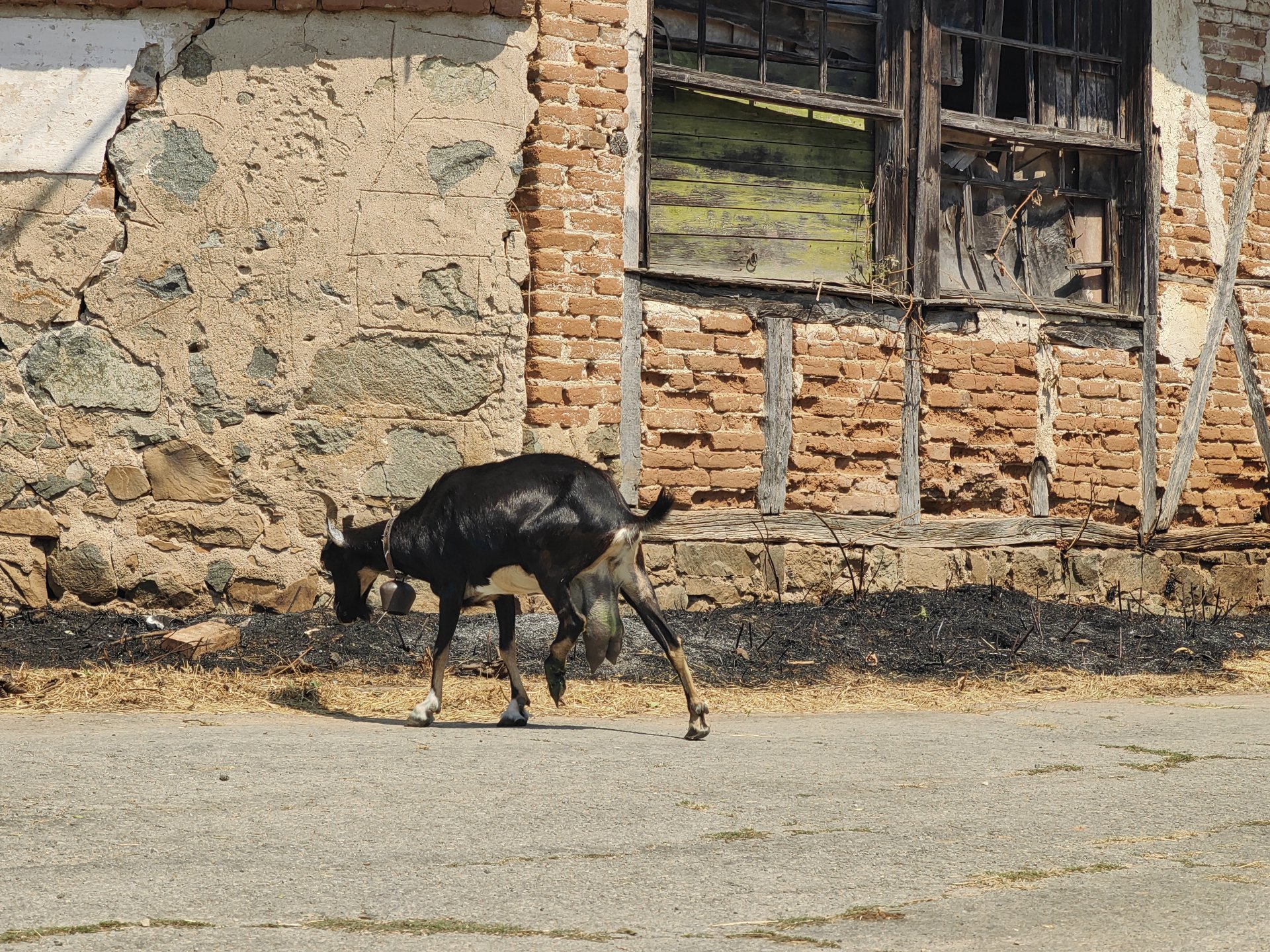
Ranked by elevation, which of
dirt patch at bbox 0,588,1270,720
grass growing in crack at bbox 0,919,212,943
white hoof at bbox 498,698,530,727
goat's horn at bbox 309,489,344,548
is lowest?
grass growing in crack at bbox 0,919,212,943

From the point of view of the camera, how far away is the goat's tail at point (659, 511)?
634 cm

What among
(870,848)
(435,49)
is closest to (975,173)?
(435,49)

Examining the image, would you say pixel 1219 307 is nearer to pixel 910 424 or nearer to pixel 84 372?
pixel 910 424

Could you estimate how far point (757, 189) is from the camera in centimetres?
988

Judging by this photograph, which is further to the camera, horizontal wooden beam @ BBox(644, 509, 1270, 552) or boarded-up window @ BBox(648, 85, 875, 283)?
boarded-up window @ BBox(648, 85, 875, 283)

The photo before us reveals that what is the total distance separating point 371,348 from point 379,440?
55 cm

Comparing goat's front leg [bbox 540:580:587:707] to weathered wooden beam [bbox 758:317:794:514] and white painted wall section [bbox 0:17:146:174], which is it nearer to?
weathered wooden beam [bbox 758:317:794:514]

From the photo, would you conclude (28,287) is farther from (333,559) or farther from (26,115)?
(333,559)

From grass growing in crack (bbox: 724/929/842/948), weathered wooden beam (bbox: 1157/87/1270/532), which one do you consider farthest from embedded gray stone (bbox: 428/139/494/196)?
grass growing in crack (bbox: 724/929/842/948)

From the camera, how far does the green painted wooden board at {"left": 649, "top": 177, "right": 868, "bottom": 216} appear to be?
9.60 m

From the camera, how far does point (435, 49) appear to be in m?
8.56

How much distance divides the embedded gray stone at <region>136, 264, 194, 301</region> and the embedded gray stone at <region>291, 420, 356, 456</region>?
1.01m

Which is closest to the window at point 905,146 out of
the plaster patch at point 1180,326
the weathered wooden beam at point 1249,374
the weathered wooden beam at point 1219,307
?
the plaster patch at point 1180,326

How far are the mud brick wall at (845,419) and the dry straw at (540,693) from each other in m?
1.83
